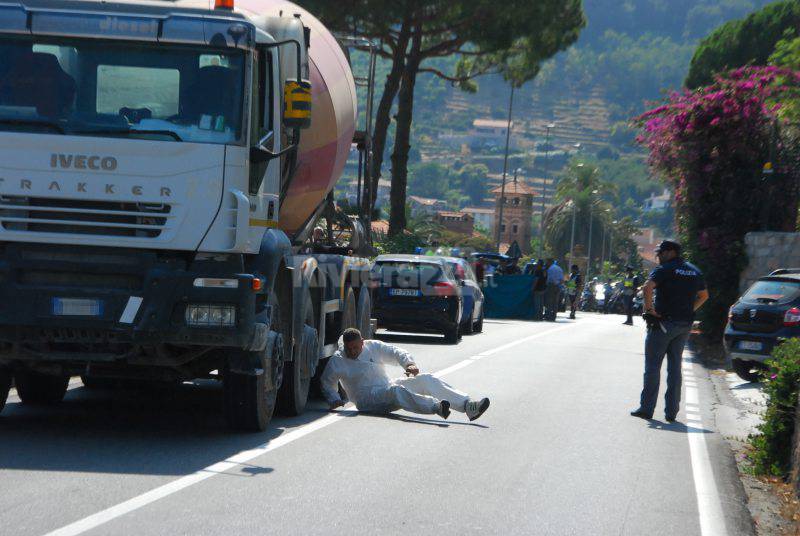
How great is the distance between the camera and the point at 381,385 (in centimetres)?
1209

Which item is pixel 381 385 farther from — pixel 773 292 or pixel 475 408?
pixel 773 292

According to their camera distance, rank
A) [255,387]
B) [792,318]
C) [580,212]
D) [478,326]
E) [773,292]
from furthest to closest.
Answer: [580,212]
[478,326]
[773,292]
[792,318]
[255,387]

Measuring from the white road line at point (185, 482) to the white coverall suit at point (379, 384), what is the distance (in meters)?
0.31

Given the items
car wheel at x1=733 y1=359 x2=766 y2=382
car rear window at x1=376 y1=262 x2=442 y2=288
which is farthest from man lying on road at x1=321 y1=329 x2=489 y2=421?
car rear window at x1=376 y1=262 x2=442 y2=288

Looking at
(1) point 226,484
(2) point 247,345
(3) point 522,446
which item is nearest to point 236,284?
(2) point 247,345

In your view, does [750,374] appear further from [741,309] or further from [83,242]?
[83,242]

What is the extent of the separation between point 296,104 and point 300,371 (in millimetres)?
2895

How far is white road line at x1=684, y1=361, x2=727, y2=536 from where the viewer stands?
7.88 meters

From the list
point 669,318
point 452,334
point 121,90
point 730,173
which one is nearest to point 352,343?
point 669,318

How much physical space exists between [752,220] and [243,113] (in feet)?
59.8

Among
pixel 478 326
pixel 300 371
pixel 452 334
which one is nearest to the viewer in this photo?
pixel 300 371

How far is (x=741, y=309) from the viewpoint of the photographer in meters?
19.0

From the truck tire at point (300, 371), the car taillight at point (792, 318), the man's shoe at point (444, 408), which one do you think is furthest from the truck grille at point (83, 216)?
the car taillight at point (792, 318)

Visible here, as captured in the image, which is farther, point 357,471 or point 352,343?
point 352,343
